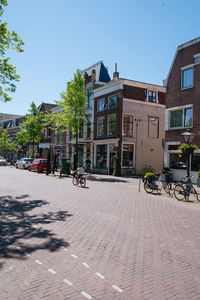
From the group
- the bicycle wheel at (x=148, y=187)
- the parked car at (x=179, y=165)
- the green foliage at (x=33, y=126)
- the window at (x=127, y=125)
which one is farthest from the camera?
the green foliage at (x=33, y=126)

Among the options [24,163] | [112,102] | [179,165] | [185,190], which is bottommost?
[185,190]

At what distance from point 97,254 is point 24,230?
2417mm

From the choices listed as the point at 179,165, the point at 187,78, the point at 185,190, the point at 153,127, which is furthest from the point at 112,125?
the point at 185,190

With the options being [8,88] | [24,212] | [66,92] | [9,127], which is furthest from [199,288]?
[9,127]

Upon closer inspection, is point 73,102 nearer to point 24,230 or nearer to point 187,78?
point 187,78

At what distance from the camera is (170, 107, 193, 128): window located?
1998cm

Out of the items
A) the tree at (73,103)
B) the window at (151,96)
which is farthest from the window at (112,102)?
the window at (151,96)

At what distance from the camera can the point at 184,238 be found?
6.27 m

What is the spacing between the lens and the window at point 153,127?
1139 inches

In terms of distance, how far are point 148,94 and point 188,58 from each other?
29.3 ft

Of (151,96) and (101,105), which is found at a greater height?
(151,96)

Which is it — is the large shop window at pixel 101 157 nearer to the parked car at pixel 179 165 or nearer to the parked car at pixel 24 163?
the parked car at pixel 179 165

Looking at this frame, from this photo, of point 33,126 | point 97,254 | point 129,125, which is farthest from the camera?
point 33,126

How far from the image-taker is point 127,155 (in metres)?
27.2
